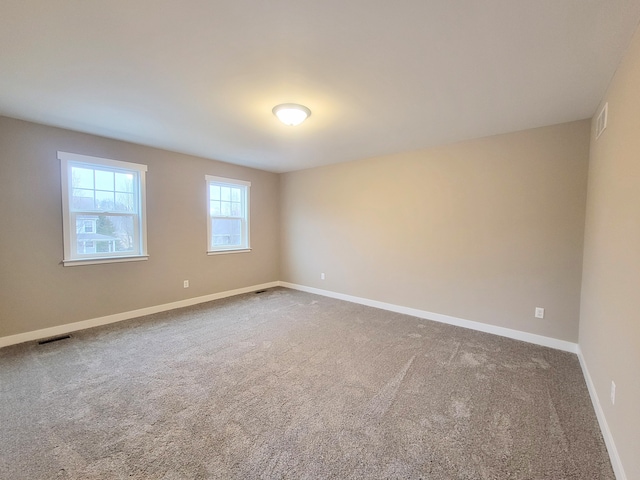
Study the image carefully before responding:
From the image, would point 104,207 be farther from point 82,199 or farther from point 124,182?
point 124,182

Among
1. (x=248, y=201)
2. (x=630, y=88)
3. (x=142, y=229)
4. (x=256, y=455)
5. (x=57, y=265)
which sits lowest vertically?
(x=256, y=455)

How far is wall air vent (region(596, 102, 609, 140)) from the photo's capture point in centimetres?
220

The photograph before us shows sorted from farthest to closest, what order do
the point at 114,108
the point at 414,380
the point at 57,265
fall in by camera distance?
the point at 57,265 → the point at 114,108 → the point at 414,380

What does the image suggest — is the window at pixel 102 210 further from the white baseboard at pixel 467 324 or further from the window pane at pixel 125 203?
the white baseboard at pixel 467 324

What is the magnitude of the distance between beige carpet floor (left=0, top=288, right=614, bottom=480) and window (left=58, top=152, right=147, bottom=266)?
1062mm

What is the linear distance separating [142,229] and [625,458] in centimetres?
499

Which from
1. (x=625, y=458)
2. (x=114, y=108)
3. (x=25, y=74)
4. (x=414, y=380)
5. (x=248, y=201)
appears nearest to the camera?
(x=625, y=458)

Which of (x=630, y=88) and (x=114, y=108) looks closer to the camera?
(x=630, y=88)

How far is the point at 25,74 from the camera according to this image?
2.09 meters

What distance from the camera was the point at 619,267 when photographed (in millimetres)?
1666

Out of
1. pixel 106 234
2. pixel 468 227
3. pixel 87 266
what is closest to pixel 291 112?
pixel 468 227

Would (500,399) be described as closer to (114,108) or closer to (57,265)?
(114,108)

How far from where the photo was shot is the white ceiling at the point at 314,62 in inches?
57.6

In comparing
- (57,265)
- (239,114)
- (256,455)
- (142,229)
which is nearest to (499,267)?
(256,455)
